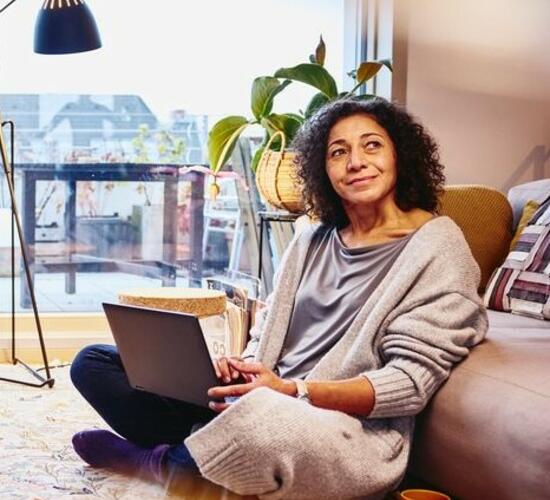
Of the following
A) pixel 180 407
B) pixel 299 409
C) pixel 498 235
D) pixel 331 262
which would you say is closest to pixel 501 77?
pixel 498 235

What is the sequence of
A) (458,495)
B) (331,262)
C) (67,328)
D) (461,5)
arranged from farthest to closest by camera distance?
(67,328) → (461,5) → (331,262) → (458,495)

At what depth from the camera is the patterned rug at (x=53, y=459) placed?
1916 mm

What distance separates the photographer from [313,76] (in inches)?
113

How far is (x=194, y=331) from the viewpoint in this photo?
4.89 feet

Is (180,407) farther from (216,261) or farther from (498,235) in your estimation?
(216,261)

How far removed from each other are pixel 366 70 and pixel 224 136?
0.56m

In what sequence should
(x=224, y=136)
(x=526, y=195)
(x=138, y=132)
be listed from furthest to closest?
(x=138, y=132) → (x=224, y=136) → (x=526, y=195)

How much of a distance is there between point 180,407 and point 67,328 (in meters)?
1.80

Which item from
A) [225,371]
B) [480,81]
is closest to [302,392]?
[225,371]

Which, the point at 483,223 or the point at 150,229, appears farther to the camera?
the point at 150,229

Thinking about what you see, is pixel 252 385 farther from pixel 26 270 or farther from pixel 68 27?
pixel 68 27

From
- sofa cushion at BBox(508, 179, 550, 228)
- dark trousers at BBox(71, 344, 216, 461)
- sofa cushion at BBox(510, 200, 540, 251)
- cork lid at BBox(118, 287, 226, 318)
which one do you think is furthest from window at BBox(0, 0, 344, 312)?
dark trousers at BBox(71, 344, 216, 461)

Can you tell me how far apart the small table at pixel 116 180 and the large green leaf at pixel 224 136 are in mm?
541

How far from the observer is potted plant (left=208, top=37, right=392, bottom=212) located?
286 centimetres
